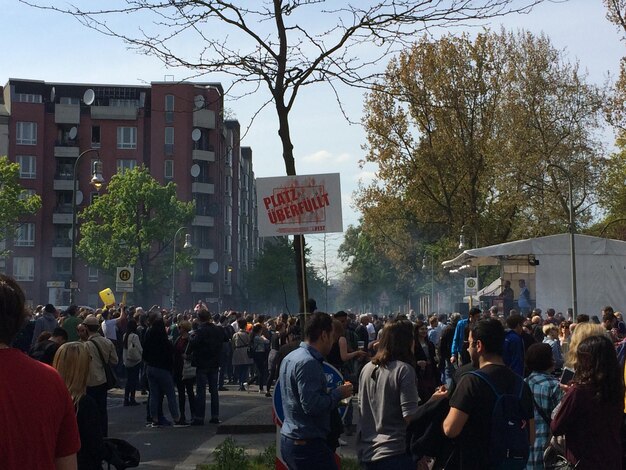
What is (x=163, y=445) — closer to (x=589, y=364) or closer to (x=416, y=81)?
(x=589, y=364)

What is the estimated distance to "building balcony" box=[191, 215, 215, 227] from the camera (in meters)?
106

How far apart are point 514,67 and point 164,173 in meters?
56.5

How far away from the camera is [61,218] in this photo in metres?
103

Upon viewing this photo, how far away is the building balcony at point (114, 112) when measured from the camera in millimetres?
102000

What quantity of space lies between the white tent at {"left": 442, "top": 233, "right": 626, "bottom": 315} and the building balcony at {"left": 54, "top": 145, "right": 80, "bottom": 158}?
234 feet

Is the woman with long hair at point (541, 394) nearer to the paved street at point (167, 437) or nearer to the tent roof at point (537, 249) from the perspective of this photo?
the paved street at point (167, 437)

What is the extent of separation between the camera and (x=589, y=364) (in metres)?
6.98

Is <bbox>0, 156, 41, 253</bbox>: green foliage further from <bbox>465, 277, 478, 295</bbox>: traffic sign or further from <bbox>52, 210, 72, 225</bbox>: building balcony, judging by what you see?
<bbox>52, 210, 72, 225</bbox>: building balcony

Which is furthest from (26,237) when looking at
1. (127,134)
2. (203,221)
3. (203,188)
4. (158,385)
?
(158,385)

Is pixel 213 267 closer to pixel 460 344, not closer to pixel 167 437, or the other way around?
pixel 460 344

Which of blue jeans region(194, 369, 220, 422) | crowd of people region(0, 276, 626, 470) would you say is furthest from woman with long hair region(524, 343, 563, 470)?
blue jeans region(194, 369, 220, 422)

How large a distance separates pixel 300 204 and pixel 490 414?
474cm

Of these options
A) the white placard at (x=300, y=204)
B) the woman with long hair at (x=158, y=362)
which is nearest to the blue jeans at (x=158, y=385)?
the woman with long hair at (x=158, y=362)

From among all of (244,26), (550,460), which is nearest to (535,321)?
(244,26)
